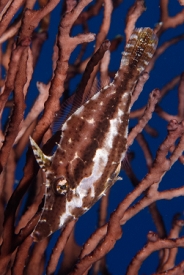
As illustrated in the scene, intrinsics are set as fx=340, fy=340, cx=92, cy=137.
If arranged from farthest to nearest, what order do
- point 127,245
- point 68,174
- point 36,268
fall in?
point 127,245 → point 36,268 → point 68,174

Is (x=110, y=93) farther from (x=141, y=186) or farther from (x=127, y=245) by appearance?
(x=127, y=245)

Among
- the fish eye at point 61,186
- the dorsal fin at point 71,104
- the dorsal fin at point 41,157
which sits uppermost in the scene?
the dorsal fin at point 71,104

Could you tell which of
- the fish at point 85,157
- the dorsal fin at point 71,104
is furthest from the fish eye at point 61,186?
the dorsal fin at point 71,104

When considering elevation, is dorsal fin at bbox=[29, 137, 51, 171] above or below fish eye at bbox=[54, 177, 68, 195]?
above

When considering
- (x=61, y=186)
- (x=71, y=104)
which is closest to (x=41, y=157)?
(x=61, y=186)

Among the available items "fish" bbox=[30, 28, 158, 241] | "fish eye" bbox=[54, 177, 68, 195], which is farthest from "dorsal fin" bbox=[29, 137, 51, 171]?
"fish eye" bbox=[54, 177, 68, 195]

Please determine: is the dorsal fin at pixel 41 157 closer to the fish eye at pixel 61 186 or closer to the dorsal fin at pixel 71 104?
the fish eye at pixel 61 186

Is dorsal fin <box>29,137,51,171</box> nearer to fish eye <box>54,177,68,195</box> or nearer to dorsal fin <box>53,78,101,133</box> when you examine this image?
fish eye <box>54,177,68,195</box>

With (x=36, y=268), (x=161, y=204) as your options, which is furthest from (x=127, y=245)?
(x=36, y=268)
